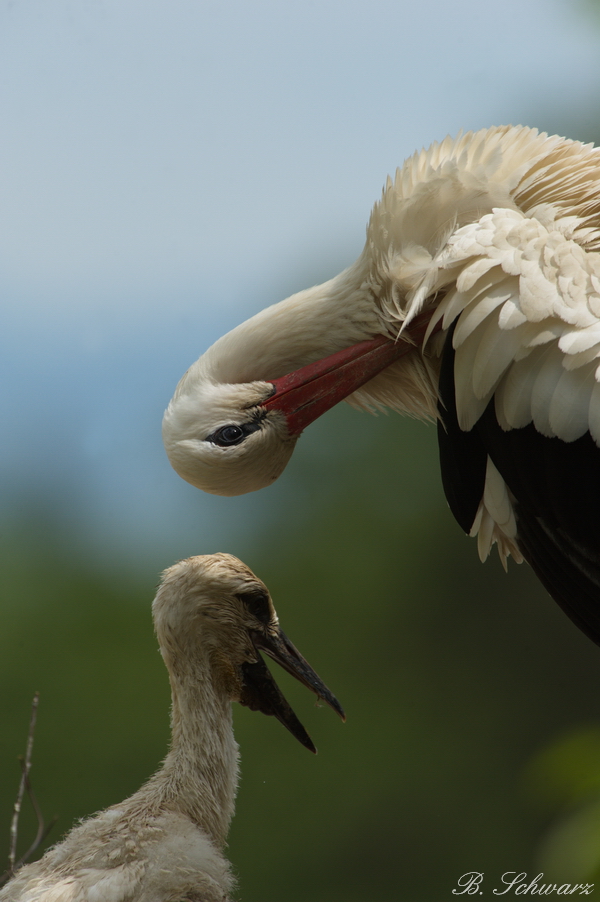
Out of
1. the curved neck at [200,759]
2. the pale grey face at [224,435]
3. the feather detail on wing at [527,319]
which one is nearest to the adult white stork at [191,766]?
the curved neck at [200,759]

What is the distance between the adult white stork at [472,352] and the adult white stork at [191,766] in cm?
24

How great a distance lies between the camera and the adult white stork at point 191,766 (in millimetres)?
1125

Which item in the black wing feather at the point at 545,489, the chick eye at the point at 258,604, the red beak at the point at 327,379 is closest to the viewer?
the black wing feather at the point at 545,489

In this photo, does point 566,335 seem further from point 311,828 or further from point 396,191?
point 311,828

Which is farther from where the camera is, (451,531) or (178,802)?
(451,531)

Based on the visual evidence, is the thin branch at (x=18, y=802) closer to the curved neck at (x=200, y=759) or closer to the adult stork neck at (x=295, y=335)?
the curved neck at (x=200, y=759)

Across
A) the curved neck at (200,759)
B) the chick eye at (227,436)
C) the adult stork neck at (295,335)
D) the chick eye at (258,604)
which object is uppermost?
the adult stork neck at (295,335)

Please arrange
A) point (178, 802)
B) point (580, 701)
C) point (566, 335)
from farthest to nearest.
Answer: point (580, 701), point (178, 802), point (566, 335)

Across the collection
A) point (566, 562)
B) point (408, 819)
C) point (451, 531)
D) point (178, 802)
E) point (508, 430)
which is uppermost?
point (508, 430)

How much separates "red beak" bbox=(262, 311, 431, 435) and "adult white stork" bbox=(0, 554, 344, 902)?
31 centimetres

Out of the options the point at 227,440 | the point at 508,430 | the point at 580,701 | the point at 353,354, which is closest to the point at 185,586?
the point at 227,440

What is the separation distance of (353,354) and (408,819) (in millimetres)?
3829

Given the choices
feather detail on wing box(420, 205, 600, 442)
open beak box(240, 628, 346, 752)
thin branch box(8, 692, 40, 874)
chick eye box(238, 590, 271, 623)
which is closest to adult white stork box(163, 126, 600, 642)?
feather detail on wing box(420, 205, 600, 442)

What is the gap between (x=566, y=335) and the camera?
40.9 inches
